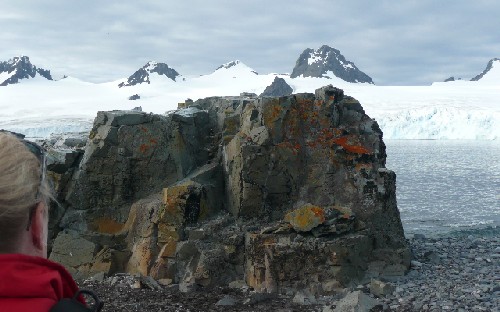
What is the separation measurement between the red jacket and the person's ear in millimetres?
147

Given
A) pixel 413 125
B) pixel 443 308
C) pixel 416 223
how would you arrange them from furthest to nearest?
1. pixel 413 125
2. pixel 416 223
3. pixel 443 308

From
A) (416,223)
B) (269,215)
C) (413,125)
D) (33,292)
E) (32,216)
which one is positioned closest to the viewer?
(33,292)

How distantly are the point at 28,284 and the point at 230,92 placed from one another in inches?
6871

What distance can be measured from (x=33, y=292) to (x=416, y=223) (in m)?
26.1

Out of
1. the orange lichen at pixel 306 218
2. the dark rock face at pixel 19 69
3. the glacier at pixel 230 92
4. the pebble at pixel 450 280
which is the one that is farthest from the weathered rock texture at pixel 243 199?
the dark rock face at pixel 19 69

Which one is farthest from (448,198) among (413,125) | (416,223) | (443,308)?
(413,125)

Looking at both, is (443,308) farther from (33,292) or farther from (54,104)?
(54,104)

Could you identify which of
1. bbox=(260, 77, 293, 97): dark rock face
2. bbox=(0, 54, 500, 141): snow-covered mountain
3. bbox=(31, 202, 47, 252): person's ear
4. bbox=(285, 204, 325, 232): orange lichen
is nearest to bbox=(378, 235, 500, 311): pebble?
bbox=(285, 204, 325, 232): orange lichen

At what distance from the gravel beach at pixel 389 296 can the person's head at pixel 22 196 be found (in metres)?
9.87

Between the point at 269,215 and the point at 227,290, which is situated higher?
the point at 269,215

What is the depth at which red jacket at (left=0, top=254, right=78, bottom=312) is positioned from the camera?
6.09ft

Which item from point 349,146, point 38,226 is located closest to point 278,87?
point 349,146

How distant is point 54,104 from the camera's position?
135750 millimetres

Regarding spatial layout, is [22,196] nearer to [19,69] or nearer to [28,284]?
[28,284]
